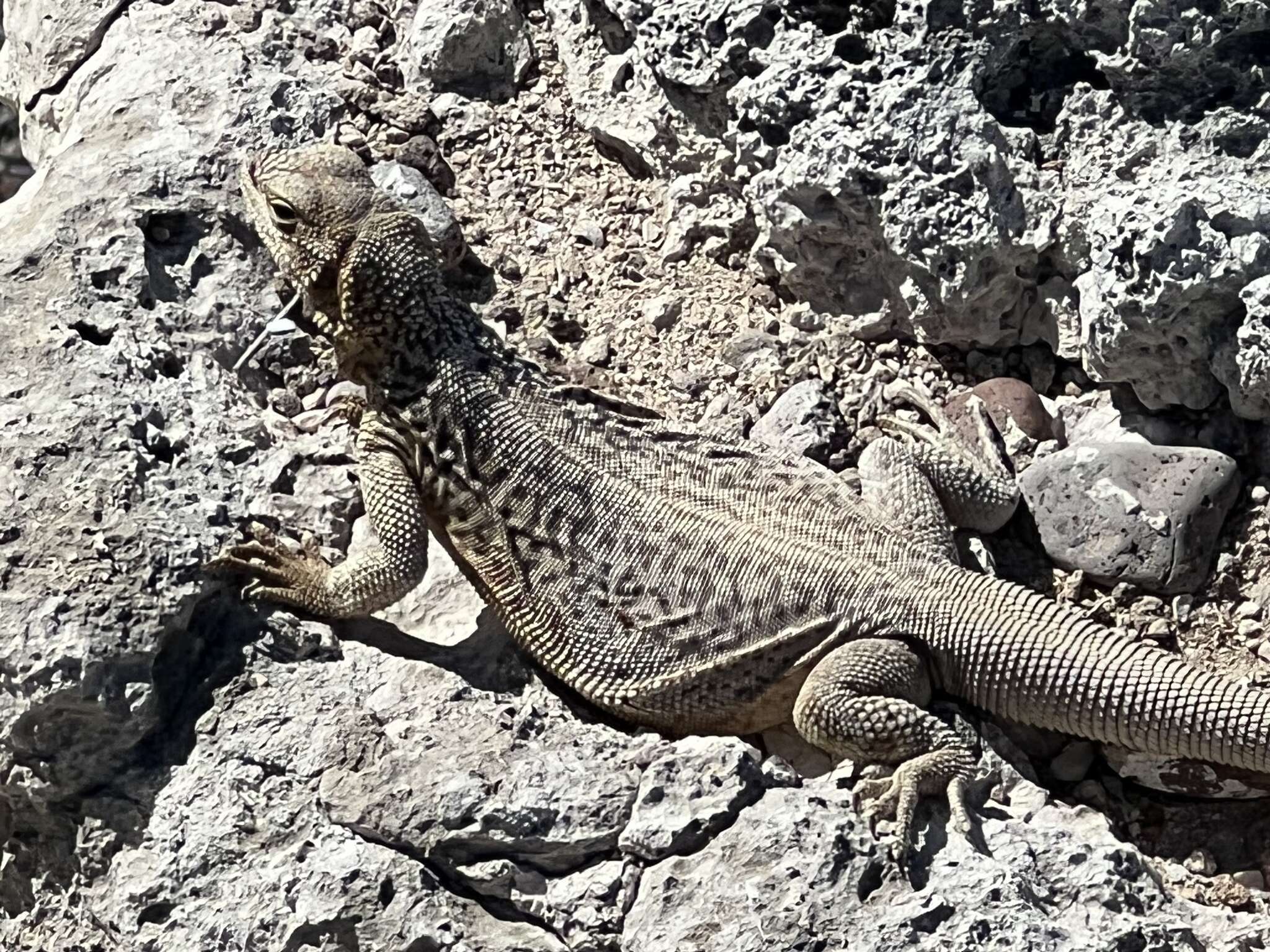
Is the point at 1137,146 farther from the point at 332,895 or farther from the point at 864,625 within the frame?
the point at 332,895

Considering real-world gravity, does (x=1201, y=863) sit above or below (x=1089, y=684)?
below

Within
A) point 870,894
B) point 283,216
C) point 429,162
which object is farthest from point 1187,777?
point 429,162

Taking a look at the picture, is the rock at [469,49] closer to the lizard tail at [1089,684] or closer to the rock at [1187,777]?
the lizard tail at [1089,684]

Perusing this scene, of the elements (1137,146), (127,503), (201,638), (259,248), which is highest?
(1137,146)

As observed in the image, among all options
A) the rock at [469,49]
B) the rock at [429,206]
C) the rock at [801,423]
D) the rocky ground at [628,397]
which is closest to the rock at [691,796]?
the rocky ground at [628,397]

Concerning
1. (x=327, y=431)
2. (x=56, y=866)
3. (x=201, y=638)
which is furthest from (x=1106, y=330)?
(x=56, y=866)

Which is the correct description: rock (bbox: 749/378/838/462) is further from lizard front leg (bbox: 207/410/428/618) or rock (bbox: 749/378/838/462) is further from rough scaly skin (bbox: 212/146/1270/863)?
lizard front leg (bbox: 207/410/428/618)

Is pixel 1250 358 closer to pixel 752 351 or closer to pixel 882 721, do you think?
pixel 882 721
